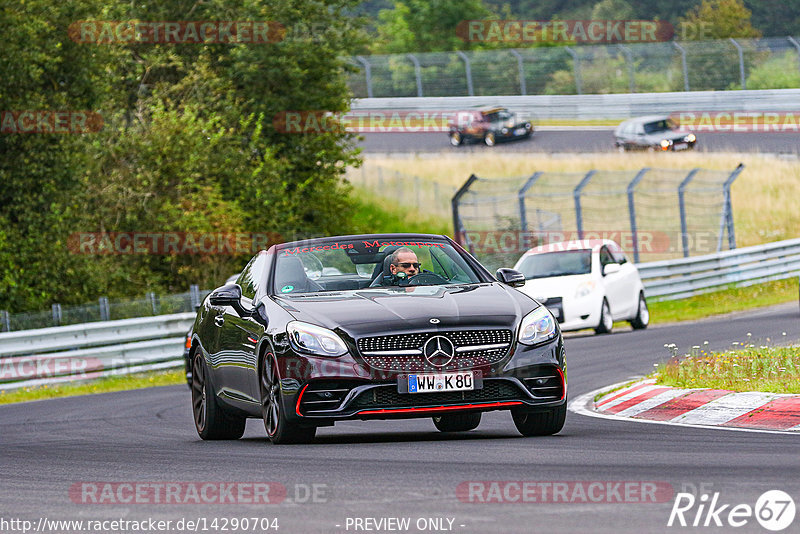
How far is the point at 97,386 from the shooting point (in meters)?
23.2

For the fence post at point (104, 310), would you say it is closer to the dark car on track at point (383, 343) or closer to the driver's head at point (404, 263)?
the dark car on track at point (383, 343)

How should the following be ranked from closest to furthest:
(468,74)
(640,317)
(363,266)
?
(363,266) < (640,317) < (468,74)

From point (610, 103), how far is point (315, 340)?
4988 cm

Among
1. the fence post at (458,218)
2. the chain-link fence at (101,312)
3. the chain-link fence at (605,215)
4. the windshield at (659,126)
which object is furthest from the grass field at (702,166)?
the chain-link fence at (101,312)

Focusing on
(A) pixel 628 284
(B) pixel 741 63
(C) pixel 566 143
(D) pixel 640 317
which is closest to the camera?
(A) pixel 628 284

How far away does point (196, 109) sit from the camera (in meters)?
37.5

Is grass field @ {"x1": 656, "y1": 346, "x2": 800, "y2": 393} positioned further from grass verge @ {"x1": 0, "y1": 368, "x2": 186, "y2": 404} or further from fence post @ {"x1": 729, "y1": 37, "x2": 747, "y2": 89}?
fence post @ {"x1": 729, "y1": 37, "x2": 747, "y2": 89}

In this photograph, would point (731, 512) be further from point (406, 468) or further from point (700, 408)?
point (700, 408)

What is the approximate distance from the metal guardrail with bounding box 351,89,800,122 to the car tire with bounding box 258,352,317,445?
44.7 m

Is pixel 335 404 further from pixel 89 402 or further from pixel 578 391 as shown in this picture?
pixel 89 402

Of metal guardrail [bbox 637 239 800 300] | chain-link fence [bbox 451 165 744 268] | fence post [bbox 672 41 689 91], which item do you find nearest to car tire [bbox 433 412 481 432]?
chain-link fence [bbox 451 165 744 268]

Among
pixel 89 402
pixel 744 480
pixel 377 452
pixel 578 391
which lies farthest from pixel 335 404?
pixel 89 402

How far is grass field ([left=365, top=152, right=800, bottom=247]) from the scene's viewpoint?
44719 mm

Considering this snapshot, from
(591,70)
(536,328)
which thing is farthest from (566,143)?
(536,328)
